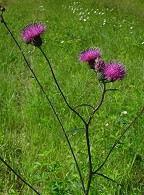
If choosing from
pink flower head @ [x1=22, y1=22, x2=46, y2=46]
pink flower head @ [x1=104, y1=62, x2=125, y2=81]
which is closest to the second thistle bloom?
pink flower head @ [x1=104, y1=62, x2=125, y2=81]

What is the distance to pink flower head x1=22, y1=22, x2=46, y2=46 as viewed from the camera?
180 centimetres

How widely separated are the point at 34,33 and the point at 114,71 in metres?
0.44

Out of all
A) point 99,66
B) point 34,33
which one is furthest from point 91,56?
point 34,33

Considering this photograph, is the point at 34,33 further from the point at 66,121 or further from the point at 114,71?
the point at 66,121

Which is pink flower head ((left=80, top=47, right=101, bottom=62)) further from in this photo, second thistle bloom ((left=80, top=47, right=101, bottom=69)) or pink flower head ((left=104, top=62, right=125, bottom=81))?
pink flower head ((left=104, top=62, right=125, bottom=81))

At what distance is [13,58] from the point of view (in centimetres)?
564

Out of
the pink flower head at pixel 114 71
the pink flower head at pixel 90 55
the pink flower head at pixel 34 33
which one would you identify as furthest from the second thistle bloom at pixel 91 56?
the pink flower head at pixel 34 33

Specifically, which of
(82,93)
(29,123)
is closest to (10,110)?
(29,123)

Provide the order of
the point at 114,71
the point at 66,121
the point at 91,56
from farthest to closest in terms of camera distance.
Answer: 1. the point at 66,121
2. the point at 91,56
3. the point at 114,71

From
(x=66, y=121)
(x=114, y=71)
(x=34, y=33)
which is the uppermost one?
(x=34, y=33)

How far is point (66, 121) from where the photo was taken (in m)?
3.21

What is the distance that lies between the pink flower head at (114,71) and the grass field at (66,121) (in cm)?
9

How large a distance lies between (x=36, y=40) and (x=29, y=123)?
1.66 m

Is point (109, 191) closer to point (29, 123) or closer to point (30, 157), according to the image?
point (30, 157)
